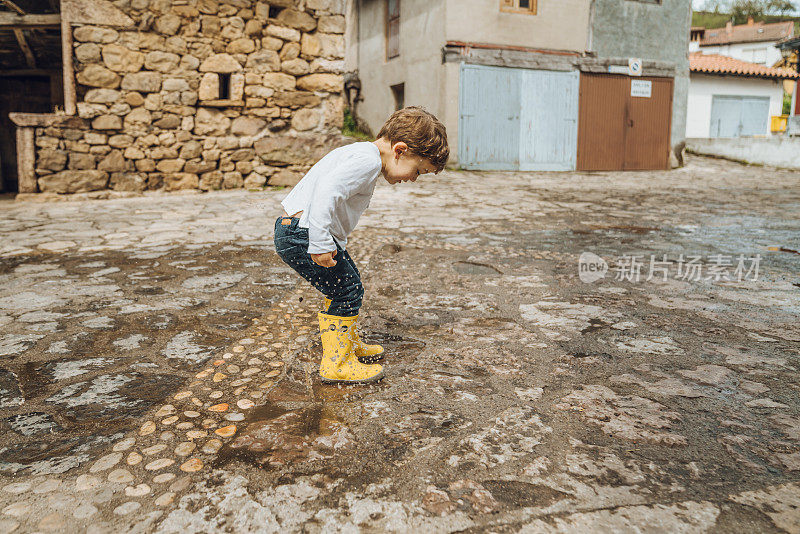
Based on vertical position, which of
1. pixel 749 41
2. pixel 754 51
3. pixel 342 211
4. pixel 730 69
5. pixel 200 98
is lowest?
pixel 342 211

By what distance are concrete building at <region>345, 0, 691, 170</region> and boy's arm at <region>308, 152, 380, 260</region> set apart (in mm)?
9500

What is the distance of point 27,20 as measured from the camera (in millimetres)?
6738

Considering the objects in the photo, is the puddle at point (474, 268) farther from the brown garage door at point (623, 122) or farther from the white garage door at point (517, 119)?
the brown garage door at point (623, 122)

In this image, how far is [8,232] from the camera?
193 inches

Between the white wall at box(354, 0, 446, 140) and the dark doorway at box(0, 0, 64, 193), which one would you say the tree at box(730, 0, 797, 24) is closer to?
the white wall at box(354, 0, 446, 140)

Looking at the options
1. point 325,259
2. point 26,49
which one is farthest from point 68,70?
point 325,259

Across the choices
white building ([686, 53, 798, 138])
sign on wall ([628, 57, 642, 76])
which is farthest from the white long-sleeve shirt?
white building ([686, 53, 798, 138])

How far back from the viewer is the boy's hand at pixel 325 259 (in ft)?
6.28

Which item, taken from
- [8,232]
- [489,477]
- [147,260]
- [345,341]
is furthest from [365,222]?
[489,477]

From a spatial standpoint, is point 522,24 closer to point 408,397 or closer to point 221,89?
point 221,89

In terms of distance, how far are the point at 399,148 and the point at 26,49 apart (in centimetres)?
830

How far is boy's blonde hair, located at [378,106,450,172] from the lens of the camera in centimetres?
201

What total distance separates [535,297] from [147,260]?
2.61 metres

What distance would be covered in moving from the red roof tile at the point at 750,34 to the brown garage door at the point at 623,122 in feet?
109
